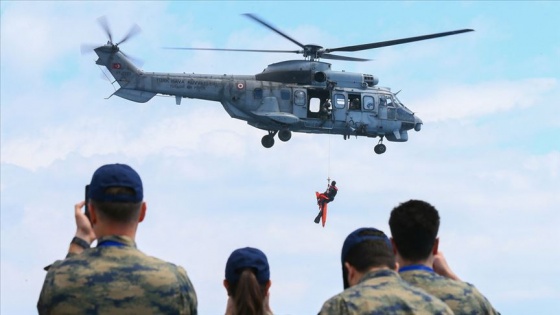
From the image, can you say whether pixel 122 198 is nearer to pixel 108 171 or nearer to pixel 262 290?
pixel 108 171

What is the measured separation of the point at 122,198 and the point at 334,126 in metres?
36.9

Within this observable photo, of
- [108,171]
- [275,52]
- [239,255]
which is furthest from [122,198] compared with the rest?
[275,52]

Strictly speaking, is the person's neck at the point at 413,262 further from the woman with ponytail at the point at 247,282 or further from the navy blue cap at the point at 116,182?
the navy blue cap at the point at 116,182

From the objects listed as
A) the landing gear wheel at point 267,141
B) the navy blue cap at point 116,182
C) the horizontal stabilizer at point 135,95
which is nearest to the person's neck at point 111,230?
the navy blue cap at point 116,182

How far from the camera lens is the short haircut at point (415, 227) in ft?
23.8

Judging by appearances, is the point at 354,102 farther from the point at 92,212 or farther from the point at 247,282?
the point at 92,212

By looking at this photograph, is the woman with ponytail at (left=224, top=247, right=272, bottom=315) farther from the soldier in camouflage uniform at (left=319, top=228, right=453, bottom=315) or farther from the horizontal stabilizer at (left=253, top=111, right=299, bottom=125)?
the horizontal stabilizer at (left=253, top=111, right=299, bottom=125)

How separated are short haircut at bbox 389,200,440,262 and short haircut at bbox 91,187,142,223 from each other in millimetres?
1800

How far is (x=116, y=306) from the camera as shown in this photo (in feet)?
20.9

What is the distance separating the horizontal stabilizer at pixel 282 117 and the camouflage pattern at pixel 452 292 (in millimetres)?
34726

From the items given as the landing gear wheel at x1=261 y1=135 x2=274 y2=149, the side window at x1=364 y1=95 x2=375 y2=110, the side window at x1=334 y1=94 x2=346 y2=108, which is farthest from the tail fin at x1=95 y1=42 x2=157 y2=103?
the side window at x1=364 y1=95 x2=375 y2=110

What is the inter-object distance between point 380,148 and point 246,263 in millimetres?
38395

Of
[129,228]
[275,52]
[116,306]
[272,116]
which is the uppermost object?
[275,52]

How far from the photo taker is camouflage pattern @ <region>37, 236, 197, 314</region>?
638 cm
